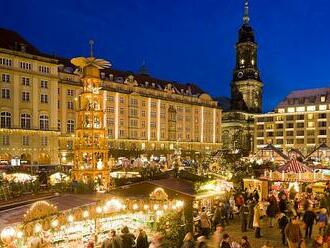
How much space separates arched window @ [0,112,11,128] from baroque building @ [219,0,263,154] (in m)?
72.1

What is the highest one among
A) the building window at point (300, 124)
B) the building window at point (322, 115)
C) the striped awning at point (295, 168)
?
the building window at point (322, 115)

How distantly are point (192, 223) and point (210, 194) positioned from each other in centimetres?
440

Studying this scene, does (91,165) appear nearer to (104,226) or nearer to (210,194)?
(210,194)

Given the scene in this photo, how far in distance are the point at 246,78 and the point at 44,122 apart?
71.2 m

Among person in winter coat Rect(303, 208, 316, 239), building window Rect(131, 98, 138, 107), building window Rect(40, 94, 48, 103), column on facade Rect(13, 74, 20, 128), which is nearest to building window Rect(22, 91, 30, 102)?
column on facade Rect(13, 74, 20, 128)

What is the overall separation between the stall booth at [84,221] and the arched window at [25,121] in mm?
40337

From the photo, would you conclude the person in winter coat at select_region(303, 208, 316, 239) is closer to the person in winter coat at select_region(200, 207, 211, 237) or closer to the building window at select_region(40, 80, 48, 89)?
the person in winter coat at select_region(200, 207, 211, 237)

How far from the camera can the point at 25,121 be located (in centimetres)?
5719

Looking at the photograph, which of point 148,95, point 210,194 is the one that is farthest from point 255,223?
point 148,95

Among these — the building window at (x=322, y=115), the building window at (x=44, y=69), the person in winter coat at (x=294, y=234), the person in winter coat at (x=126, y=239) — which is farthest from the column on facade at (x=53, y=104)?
the building window at (x=322, y=115)

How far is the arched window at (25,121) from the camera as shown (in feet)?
186

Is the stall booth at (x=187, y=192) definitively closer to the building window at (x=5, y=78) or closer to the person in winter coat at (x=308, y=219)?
the person in winter coat at (x=308, y=219)

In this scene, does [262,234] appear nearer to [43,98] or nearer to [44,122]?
[44,122]

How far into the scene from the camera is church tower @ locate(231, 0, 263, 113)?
119875 mm
